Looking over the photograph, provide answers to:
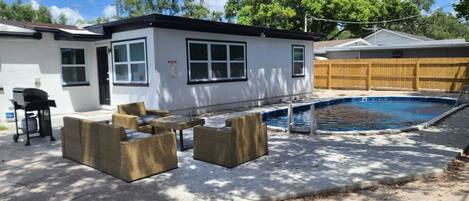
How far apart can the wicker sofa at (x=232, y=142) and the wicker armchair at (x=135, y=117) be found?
1.63 meters

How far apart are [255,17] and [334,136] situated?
2639 centimetres

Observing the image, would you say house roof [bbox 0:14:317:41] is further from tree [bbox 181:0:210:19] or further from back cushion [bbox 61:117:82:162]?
tree [bbox 181:0:210:19]

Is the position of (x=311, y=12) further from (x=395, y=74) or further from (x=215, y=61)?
(x=215, y=61)

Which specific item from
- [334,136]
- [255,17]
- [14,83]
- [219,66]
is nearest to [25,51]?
[14,83]

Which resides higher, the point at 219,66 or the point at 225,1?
the point at 225,1

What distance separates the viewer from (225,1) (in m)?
39.0

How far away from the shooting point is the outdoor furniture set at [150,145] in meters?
4.96

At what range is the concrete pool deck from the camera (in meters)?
4.55

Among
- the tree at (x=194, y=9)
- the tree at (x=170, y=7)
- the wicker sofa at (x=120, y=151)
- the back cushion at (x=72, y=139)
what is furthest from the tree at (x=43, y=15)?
the wicker sofa at (x=120, y=151)

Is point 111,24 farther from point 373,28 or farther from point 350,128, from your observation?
point 373,28

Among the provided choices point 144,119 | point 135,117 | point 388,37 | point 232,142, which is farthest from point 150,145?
point 388,37

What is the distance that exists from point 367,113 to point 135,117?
28.4 ft

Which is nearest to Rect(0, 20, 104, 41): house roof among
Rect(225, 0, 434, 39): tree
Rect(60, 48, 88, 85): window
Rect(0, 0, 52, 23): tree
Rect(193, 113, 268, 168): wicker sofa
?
Rect(60, 48, 88, 85): window

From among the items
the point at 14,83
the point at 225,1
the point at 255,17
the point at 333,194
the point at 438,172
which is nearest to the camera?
the point at 333,194
